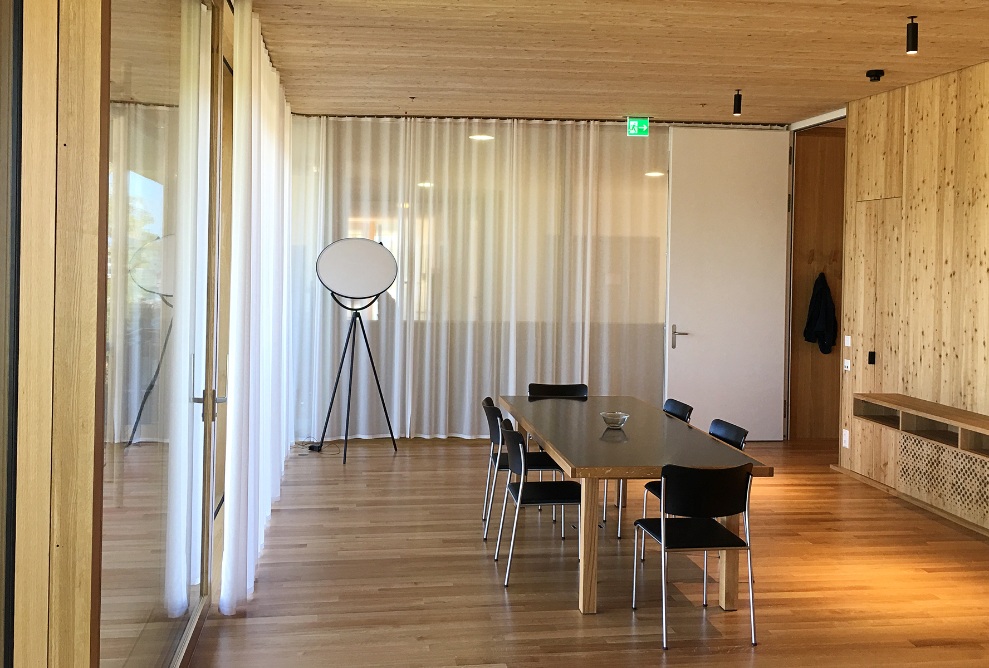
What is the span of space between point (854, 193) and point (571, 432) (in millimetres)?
4138

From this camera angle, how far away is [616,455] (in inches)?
167

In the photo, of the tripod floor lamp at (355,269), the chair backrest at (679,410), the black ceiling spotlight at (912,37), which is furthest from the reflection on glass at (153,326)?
the tripod floor lamp at (355,269)

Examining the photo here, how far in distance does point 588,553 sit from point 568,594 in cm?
39

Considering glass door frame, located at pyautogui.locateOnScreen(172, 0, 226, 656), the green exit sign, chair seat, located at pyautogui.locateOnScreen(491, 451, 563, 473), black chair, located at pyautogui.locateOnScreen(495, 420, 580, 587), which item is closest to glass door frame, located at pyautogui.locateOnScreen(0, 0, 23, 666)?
glass door frame, located at pyautogui.locateOnScreen(172, 0, 226, 656)

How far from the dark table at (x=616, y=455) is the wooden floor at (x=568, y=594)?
22 cm

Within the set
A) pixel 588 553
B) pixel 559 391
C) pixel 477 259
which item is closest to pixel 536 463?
pixel 559 391

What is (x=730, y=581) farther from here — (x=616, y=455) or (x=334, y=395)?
(x=334, y=395)

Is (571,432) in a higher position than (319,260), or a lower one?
lower

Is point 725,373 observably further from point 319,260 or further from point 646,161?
point 319,260

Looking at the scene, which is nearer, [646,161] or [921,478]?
[921,478]

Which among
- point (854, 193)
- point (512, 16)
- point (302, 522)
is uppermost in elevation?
point (512, 16)

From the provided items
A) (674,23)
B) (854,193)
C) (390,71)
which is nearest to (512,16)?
(674,23)

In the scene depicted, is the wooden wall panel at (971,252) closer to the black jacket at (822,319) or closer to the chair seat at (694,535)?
the black jacket at (822,319)

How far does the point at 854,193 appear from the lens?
7.59 meters
